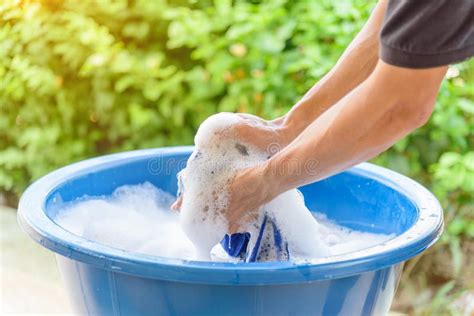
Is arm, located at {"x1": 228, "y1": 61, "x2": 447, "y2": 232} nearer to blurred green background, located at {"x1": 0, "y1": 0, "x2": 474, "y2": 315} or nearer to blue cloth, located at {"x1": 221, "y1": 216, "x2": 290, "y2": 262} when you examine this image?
blue cloth, located at {"x1": 221, "y1": 216, "x2": 290, "y2": 262}

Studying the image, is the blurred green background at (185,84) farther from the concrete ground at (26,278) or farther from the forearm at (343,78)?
the forearm at (343,78)

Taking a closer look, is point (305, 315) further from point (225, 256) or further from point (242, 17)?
point (242, 17)

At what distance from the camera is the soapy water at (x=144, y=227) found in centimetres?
127

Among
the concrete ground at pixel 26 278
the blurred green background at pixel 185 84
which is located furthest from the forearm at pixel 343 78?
the concrete ground at pixel 26 278

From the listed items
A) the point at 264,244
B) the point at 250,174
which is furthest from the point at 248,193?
the point at 264,244

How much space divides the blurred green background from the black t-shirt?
41.8 inches

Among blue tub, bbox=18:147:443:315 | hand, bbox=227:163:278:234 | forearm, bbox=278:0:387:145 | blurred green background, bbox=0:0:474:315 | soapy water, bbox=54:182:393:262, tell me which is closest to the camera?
blue tub, bbox=18:147:443:315

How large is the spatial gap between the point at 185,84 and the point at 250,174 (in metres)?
1.24

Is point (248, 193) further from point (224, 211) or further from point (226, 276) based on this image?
point (226, 276)

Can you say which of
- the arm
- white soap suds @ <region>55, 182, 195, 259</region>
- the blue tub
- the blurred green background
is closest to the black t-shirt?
the arm

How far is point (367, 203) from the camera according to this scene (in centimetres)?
137

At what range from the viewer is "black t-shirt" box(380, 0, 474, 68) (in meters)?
0.80

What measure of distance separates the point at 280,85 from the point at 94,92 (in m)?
0.63

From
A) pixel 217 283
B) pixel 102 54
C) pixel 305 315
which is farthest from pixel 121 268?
pixel 102 54
